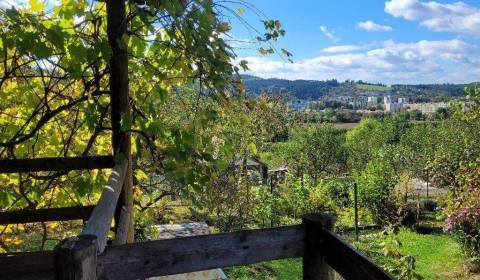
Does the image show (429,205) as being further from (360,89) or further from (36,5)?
(360,89)

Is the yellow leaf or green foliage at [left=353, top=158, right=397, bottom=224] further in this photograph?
green foliage at [left=353, top=158, right=397, bottom=224]

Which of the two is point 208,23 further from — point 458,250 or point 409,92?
point 409,92

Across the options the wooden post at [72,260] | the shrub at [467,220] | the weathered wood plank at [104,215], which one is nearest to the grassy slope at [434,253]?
the shrub at [467,220]

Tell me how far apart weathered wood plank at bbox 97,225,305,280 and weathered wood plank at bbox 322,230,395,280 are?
14cm

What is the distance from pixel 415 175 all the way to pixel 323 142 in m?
5.21

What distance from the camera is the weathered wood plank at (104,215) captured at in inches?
60.4

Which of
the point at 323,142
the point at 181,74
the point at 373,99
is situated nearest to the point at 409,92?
the point at 373,99

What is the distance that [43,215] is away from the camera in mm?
2717

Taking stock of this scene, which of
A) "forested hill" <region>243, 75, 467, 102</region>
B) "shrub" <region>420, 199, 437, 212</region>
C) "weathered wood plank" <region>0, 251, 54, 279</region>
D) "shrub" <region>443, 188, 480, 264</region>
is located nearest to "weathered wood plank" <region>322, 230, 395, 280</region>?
"weathered wood plank" <region>0, 251, 54, 279</region>

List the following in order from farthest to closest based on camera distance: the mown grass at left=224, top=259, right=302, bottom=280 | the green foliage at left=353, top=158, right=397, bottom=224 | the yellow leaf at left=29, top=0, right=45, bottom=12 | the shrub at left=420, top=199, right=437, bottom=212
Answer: the shrub at left=420, top=199, right=437, bottom=212
the green foliage at left=353, top=158, right=397, bottom=224
the mown grass at left=224, top=259, right=302, bottom=280
the yellow leaf at left=29, top=0, right=45, bottom=12

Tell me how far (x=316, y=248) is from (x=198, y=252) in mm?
505

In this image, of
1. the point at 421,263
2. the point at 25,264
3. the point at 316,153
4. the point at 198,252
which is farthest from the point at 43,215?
the point at 316,153

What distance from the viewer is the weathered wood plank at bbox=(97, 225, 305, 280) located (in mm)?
Answer: 1716

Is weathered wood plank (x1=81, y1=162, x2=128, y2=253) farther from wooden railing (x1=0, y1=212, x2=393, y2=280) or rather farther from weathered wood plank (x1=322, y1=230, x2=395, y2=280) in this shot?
weathered wood plank (x1=322, y1=230, x2=395, y2=280)
